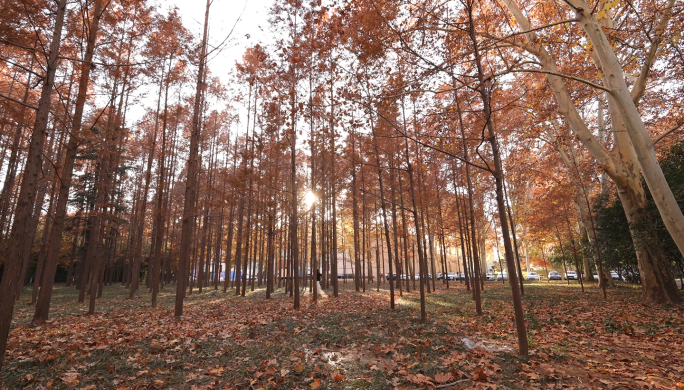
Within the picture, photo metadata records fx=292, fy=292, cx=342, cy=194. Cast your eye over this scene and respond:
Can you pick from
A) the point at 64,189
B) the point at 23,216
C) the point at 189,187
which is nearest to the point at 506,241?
the point at 23,216

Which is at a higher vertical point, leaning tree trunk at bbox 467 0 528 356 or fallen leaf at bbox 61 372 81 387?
leaning tree trunk at bbox 467 0 528 356

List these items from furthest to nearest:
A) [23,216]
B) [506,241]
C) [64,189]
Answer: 1. [64,189]
2. [506,241]
3. [23,216]

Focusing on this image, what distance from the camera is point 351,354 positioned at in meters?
5.37

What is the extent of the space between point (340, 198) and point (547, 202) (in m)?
14.9

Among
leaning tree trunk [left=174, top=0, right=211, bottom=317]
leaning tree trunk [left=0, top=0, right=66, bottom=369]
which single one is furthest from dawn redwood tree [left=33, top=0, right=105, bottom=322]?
leaning tree trunk [left=0, top=0, right=66, bottom=369]

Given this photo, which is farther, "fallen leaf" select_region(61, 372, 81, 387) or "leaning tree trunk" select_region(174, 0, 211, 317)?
"leaning tree trunk" select_region(174, 0, 211, 317)

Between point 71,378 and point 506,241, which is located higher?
point 506,241

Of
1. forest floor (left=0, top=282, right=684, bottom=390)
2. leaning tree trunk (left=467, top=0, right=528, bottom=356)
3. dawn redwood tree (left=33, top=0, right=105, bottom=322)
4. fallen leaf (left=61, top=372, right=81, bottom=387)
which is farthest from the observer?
dawn redwood tree (left=33, top=0, right=105, bottom=322)

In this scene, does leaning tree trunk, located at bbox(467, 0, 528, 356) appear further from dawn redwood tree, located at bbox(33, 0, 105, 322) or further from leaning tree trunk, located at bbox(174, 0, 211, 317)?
dawn redwood tree, located at bbox(33, 0, 105, 322)

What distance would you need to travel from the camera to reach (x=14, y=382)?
151 inches

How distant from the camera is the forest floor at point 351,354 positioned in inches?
156

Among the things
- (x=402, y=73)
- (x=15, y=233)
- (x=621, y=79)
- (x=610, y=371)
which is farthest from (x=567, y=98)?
(x=15, y=233)

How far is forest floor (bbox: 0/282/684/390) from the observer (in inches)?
156

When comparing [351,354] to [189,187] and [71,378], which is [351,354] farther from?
[189,187]
